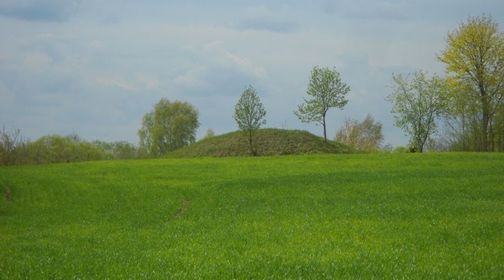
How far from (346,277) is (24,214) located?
23521 millimetres

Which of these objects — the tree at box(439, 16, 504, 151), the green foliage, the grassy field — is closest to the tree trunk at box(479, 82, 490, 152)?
the tree at box(439, 16, 504, 151)

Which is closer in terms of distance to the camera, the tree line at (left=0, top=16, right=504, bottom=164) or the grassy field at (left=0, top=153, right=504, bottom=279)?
the grassy field at (left=0, top=153, right=504, bottom=279)

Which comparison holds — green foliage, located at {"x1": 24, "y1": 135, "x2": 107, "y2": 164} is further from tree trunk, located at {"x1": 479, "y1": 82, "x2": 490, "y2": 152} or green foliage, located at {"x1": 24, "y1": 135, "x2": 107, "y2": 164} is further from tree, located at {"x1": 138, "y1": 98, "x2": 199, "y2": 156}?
tree trunk, located at {"x1": 479, "y1": 82, "x2": 490, "y2": 152}

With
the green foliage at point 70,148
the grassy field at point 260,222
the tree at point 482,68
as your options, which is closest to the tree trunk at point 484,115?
the tree at point 482,68

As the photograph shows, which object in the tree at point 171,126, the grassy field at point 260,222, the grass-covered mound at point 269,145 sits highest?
the tree at point 171,126

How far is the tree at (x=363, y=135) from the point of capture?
10531cm

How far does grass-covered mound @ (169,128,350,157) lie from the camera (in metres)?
→ 79.4

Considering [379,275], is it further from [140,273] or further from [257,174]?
[257,174]

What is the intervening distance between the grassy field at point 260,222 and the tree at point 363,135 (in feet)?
176

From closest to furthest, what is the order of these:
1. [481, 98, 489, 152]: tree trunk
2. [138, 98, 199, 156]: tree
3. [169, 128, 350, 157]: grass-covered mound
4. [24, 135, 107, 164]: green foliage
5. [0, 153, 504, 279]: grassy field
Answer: [0, 153, 504, 279]: grassy field
[481, 98, 489, 152]: tree trunk
[169, 128, 350, 157]: grass-covered mound
[24, 135, 107, 164]: green foliage
[138, 98, 199, 156]: tree

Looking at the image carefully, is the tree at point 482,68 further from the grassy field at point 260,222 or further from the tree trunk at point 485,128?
the grassy field at point 260,222

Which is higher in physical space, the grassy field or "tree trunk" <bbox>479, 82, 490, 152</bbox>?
"tree trunk" <bbox>479, 82, 490, 152</bbox>

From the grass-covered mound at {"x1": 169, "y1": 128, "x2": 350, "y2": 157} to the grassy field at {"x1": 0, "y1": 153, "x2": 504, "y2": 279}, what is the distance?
2772 centimetres

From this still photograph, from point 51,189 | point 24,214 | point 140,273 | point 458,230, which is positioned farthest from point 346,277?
point 51,189
